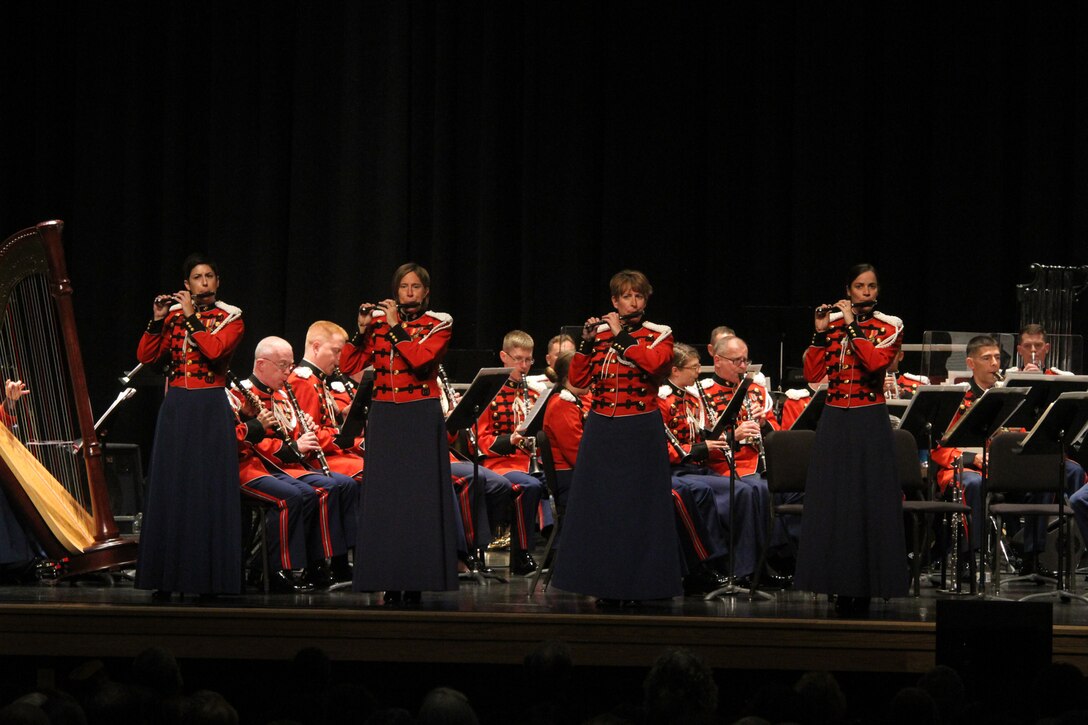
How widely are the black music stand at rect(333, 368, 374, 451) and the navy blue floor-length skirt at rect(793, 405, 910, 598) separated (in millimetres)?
2086

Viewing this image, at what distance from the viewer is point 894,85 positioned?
10555mm

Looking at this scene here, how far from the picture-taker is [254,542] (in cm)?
735

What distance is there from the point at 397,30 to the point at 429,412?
5082 mm

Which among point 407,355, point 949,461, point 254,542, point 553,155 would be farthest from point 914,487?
point 553,155

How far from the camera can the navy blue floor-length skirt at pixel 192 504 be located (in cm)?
626

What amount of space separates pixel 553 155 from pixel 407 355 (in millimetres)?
4630

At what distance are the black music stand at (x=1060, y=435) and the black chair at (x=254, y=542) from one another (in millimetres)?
3435

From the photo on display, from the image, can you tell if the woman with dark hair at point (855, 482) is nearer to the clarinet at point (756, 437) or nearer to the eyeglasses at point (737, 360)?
the clarinet at point (756, 437)

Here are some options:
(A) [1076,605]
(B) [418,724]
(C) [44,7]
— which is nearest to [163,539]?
(B) [418,724]

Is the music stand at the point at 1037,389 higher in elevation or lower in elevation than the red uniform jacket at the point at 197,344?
lower

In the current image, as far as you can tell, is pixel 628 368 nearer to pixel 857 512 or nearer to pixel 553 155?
pixel 857 512

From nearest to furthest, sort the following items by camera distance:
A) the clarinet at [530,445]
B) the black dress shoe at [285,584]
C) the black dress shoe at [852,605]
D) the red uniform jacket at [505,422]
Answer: the black dress shoe at [852,605]
the black dress shoe at [285,584]
the clarinet at [530,445]
the red uniform jacket at [505,422]

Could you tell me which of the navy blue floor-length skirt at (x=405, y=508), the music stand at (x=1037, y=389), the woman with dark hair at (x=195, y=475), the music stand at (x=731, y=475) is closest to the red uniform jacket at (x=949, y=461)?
the music stand at (x=1037, y=389)

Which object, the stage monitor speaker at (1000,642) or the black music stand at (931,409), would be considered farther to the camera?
the black music stand at (931,409)
